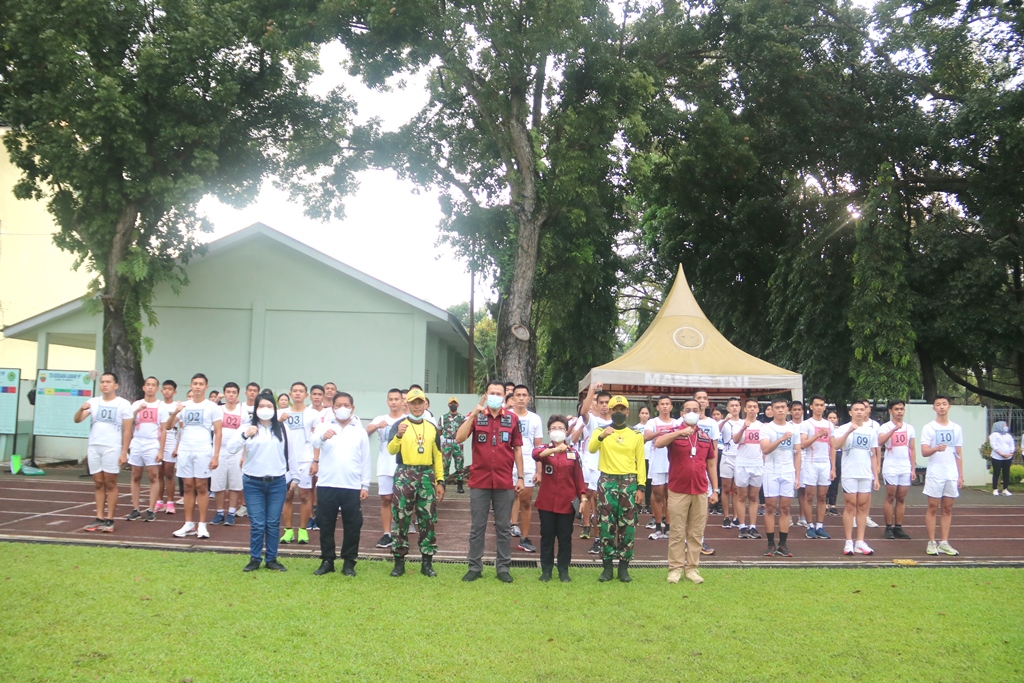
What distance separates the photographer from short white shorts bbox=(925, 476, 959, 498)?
33.0ft

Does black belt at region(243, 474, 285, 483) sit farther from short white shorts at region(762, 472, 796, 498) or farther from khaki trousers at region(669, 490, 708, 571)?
short white shorts at region(762, 472, 796, 498)

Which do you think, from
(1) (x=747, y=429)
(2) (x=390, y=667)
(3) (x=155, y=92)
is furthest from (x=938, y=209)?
(2) (x=390, y=667)

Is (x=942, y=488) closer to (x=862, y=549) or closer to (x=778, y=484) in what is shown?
(x=862, y=549)

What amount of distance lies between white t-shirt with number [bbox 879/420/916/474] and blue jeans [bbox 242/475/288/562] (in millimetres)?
8195

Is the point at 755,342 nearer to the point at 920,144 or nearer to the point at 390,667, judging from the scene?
the point at 920,144

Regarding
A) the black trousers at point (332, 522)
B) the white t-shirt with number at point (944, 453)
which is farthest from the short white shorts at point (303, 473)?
Answer: the white t-shirt with number at point (944, 453)

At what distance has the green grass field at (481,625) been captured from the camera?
545 centimetres

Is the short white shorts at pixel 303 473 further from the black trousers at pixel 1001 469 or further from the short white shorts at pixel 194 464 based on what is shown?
the black trousers at pixel 1001 469

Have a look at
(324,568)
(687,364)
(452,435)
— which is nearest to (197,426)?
(324,568)

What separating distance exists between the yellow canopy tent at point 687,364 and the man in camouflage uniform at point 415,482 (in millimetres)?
7446

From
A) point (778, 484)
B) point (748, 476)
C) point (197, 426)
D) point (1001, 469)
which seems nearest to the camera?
point (778, 484)

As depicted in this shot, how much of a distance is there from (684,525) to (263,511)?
14.0ft

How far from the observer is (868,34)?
23.7m

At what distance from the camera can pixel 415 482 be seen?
332 inches
